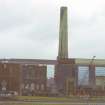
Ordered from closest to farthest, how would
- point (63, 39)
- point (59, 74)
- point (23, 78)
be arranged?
point (23, 78), point (59, 74), point (63, 39)

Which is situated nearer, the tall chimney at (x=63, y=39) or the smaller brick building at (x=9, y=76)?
the smaller brick building at (x=9, y=76)

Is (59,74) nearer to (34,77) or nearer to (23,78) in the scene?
(34,77)

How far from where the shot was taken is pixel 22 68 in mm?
110188

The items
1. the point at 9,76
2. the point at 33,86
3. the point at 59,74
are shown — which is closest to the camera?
the point at 9,76

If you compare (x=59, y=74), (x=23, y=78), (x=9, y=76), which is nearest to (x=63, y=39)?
(x=59, y=74)

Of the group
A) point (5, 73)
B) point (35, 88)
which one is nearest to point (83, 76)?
point (35, 88)

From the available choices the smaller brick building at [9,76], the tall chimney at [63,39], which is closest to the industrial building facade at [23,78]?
the smaller brick building at [9,76]

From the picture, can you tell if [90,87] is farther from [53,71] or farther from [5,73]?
[5,73]

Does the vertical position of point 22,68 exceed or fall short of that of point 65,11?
it falls short

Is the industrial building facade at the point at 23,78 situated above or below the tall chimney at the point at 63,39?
below

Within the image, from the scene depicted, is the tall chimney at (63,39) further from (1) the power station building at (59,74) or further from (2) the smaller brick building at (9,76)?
→ (2) the smaller brick building at (9,76)

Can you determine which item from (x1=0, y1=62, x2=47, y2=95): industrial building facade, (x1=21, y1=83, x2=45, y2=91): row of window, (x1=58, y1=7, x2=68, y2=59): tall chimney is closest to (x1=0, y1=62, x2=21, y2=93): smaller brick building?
(x1=0, y1=62, x2=47, y2=95): industrial building facade

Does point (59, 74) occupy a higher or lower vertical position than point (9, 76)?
higher

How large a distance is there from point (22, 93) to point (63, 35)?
2297cm
